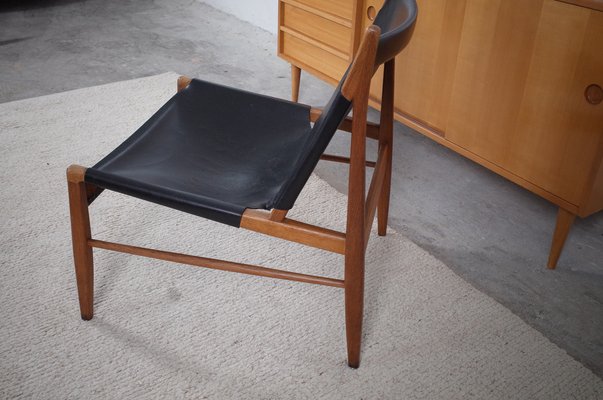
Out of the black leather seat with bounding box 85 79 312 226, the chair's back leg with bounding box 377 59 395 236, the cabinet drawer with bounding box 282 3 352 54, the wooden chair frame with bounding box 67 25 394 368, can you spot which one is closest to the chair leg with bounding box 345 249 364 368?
the wooden chair frame with bounding box 67 25 394 368

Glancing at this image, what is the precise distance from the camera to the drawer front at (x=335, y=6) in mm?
2088

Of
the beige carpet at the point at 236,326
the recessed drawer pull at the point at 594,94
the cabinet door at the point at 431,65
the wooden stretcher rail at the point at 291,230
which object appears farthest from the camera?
the cabinet door at the point at 431,65

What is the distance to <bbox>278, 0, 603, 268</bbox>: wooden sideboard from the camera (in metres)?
1.48

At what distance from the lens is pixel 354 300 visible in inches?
50.3

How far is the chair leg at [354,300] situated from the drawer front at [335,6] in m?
1.13

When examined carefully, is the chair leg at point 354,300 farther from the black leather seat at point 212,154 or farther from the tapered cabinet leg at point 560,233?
the tapered cabinet leg at point 560,233

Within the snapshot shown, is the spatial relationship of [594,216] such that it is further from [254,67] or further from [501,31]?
[254,67]

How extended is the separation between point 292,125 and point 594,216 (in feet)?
3.53

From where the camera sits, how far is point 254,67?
10.1ft

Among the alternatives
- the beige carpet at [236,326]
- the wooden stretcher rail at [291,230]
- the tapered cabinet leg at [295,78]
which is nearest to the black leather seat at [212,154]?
the wooden stretcher rail at [291,230]

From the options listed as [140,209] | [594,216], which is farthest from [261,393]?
[594,216]

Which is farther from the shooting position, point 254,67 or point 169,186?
point 254,67

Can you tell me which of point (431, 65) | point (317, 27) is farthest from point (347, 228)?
point (317, 27)

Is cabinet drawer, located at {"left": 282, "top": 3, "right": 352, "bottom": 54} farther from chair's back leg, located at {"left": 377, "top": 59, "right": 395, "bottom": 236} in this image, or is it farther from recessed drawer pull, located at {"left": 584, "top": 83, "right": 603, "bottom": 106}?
recessed drawer pull, located at {"left": 584, "top": 83, "right": 603, "bottom": 106}
